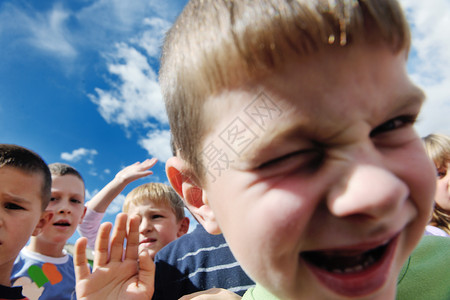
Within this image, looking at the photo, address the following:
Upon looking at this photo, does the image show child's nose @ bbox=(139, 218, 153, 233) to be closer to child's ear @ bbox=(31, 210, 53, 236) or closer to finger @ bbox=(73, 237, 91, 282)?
child's ear @ bbox=(31, 210, 53, 236)

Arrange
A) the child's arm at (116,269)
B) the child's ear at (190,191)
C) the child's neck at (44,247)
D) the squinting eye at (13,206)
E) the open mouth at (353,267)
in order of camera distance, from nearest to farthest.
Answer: the open mouth at (353,267)
the child's ear at (190,191)
the child's arm at (116,269)
the squinting eye at (13,206)
the child's neck at (44,247)

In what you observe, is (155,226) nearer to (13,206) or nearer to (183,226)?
(183,226)

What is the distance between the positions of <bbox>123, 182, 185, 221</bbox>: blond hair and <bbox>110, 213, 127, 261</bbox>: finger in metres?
2.64

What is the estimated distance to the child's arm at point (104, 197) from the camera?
4680 mm

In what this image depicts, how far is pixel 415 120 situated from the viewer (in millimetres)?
1017

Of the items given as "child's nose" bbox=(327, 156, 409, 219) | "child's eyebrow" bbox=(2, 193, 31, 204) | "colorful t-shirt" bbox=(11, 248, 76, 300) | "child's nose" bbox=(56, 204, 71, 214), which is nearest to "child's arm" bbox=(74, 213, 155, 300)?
"child's nose" bbox=(327, 156, 409, 219)

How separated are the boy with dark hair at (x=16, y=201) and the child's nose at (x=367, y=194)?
268cm

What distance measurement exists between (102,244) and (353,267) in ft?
4.12

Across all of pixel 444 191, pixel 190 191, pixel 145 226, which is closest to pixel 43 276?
pixel 145 226

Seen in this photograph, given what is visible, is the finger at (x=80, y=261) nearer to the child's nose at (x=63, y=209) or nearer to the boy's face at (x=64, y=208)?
the boy's face at (x=64, y=208)

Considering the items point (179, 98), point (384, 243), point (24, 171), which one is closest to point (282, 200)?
point (384, 243)

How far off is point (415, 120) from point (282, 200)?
0.54 meters

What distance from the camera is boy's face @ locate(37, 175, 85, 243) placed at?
4.18m

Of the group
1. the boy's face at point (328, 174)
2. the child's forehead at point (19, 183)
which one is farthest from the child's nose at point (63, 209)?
the boy's face at point (328, 174)
